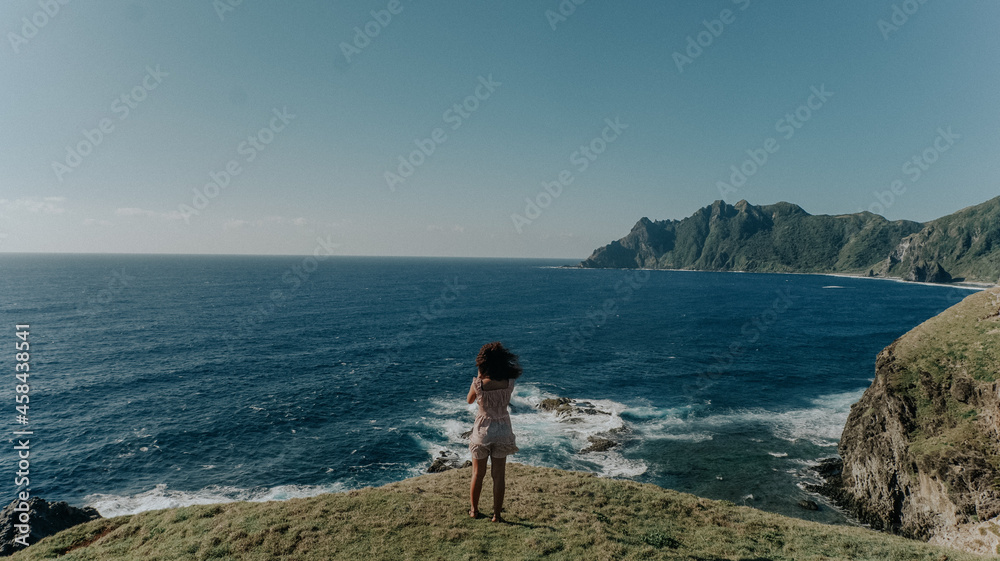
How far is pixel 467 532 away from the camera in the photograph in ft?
38.8

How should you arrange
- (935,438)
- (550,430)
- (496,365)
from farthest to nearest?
(550,430)
(935,438)
(496,365)

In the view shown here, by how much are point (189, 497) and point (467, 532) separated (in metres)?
30.6

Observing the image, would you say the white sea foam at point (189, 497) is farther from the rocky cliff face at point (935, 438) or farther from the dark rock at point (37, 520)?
the rocky cliff face at point (935, 438)

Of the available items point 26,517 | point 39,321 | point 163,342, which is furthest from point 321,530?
point 39,321

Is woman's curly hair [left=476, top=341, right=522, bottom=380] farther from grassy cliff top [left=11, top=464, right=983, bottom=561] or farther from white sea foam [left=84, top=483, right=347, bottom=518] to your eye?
white sea foam [left=84, top=483, right=347, bottom=518]

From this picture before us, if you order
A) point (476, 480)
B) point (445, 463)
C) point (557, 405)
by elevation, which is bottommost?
point (445, 463)

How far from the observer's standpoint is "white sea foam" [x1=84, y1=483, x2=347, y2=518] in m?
29.5

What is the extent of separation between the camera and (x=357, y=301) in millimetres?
129000

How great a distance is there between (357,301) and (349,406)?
281ft

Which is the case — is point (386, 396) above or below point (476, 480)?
below

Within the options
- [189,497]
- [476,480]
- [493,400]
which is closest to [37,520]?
[189,497]

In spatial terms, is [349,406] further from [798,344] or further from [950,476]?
[798,344]

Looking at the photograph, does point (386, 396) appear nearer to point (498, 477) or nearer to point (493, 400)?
point (498, 477)

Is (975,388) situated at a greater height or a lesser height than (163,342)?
greater
